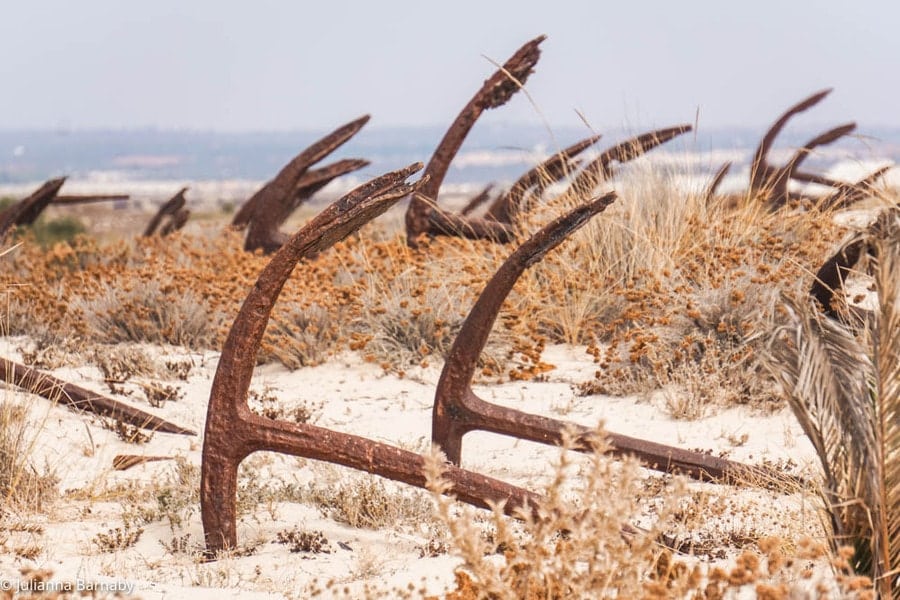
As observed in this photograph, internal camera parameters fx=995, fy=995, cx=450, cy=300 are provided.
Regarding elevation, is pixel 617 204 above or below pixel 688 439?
above

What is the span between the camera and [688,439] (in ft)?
13.8

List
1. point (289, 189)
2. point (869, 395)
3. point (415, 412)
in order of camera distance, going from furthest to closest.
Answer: point (289, 189)
point (415, 412)
point (869, 395)

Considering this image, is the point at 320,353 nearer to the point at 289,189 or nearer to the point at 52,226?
the point at 289,189

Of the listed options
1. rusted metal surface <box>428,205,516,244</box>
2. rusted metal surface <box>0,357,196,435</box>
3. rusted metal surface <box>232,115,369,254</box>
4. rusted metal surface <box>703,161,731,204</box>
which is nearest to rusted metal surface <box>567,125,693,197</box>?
rusted metal surface <box>703,161,731,204</box>

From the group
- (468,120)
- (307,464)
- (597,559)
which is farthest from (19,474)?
(468,120)

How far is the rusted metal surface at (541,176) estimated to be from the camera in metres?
6.36

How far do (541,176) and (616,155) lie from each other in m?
0.50

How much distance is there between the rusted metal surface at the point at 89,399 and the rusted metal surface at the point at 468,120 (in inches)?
90.8

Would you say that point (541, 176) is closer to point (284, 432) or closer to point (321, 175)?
point (321, 175)

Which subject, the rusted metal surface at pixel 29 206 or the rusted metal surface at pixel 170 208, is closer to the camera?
the rusted metal surface at pixel 29 206

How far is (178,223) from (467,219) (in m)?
4.63

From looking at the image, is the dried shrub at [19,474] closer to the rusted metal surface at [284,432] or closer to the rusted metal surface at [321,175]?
the rusted metal surface at [284,432]

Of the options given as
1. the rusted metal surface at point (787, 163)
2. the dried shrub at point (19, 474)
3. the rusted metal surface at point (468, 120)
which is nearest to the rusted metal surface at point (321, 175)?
the rusted metal surface at point (468, 120)

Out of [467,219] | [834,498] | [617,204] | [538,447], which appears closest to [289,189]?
[467,219]
